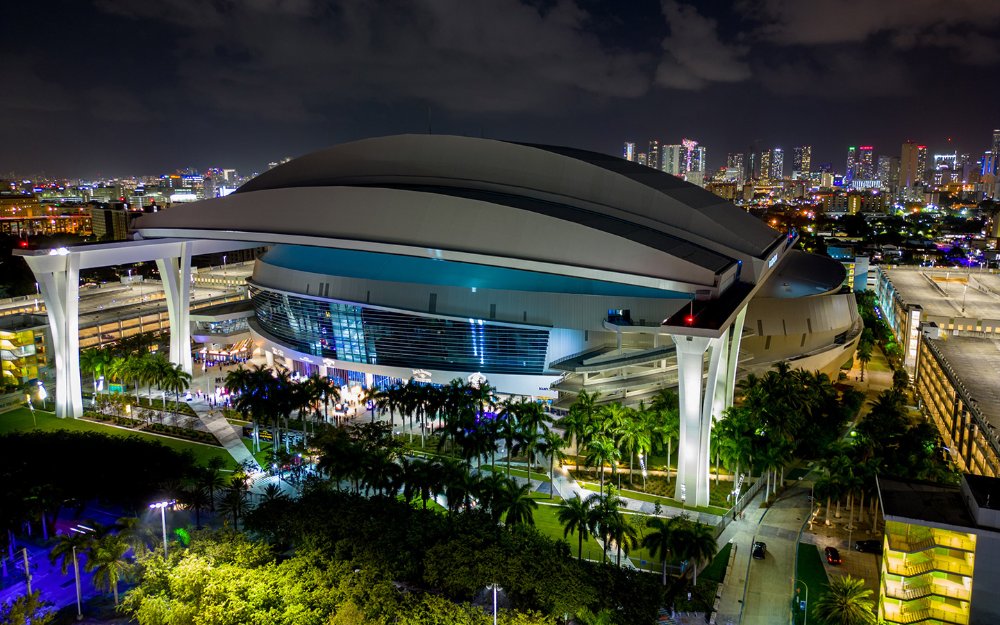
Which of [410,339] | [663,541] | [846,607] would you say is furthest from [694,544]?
[410,339]

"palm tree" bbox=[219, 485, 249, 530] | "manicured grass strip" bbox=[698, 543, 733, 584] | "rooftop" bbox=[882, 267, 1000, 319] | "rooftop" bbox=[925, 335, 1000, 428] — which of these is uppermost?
"rooftop" bbox=[882, 267, 1000, 319]

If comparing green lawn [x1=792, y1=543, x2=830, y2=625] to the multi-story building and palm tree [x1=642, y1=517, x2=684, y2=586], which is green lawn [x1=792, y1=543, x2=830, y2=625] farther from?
the multi-story building

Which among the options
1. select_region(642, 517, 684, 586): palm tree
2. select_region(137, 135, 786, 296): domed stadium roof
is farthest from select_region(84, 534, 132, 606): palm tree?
select_region(137, 135, 786, 296): domed stadium roof

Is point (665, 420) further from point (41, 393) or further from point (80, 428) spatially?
point (41, 393)

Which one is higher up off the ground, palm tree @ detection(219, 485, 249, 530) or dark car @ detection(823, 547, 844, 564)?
palm tree @ detection(219, 485, 249, 530)

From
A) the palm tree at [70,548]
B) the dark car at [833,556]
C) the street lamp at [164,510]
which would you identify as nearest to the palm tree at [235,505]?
the street lamp at [164,510]

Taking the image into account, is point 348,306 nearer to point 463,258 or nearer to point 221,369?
point 463,258
